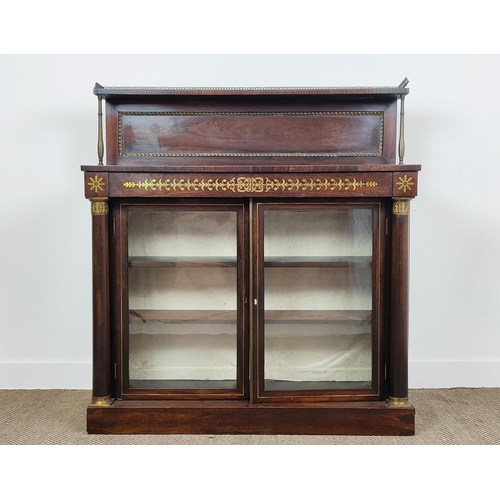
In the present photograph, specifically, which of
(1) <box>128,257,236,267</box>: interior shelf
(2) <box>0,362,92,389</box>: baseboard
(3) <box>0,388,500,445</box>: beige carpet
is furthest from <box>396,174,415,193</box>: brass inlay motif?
(2) <box>0,362,92,389</box>: baseboard

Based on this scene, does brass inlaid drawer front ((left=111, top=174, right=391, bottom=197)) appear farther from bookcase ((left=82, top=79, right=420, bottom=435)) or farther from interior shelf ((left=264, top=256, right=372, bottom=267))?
interior shelf ((left=264, top=256, right=372, bottom=267))

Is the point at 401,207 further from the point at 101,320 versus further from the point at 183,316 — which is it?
the point at 101,320

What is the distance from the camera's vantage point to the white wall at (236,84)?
308cm

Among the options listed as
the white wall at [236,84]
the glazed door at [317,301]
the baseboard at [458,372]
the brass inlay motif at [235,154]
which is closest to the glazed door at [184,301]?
the glazed door at [317,301]

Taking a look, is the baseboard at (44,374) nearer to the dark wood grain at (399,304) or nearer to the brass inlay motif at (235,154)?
the brass inlay motif at (235,154)

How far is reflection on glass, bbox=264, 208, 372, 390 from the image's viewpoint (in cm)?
→ 256

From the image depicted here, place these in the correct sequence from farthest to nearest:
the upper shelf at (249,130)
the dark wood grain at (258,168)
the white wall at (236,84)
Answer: the white wall at (236,84)
the upper shelf at (249,130)
the dark wood grain at (258,168)

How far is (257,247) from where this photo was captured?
2510 millimetres

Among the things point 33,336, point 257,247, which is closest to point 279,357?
point 257,247

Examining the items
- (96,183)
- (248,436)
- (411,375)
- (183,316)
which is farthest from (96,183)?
(411,375)

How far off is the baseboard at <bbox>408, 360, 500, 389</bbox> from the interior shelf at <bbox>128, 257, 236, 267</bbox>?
1360mm

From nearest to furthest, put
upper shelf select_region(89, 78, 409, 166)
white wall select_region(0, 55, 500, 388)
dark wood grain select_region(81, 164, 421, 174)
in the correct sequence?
dark wood grain select_region(81, 164, 421, 174)
upper shelf select_region(89, 78, 409, 166)
white wall select_region(0, 55, 500, 388)

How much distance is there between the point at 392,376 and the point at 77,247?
74.7 inches

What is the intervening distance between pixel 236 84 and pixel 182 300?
4.25 ft
